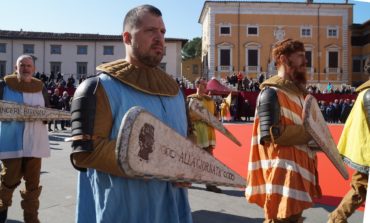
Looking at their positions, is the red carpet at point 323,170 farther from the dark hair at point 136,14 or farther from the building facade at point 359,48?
the building facade at point 359,48

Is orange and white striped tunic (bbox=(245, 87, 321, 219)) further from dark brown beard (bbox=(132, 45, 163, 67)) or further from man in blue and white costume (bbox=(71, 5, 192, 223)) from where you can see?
dark brown beard (bbox=(132, 45, 163, 67))

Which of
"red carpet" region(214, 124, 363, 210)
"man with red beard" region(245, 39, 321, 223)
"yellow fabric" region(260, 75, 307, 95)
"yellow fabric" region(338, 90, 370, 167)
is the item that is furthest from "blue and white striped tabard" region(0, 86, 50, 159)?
"red carpet" region(214, 124, 363, 210)

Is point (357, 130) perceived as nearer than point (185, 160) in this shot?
No

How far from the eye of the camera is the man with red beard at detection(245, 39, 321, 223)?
11.1ft

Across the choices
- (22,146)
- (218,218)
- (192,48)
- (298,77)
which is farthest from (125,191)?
(192,48)

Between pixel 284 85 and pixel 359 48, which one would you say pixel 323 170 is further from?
pixel 359 48

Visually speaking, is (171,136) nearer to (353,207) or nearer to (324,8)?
(353,207)

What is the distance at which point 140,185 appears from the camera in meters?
2.22

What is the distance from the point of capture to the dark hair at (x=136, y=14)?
2.28 m

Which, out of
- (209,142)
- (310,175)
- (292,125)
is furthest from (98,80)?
(209,142)

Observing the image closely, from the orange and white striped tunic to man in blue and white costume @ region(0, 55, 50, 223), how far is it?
7.61 ft

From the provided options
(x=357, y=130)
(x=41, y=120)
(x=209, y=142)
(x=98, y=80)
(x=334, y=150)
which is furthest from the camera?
(x=209, y=142)

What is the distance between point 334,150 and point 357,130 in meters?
0.82

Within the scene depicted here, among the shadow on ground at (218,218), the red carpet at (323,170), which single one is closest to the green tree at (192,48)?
the red carpet at (323,170)
